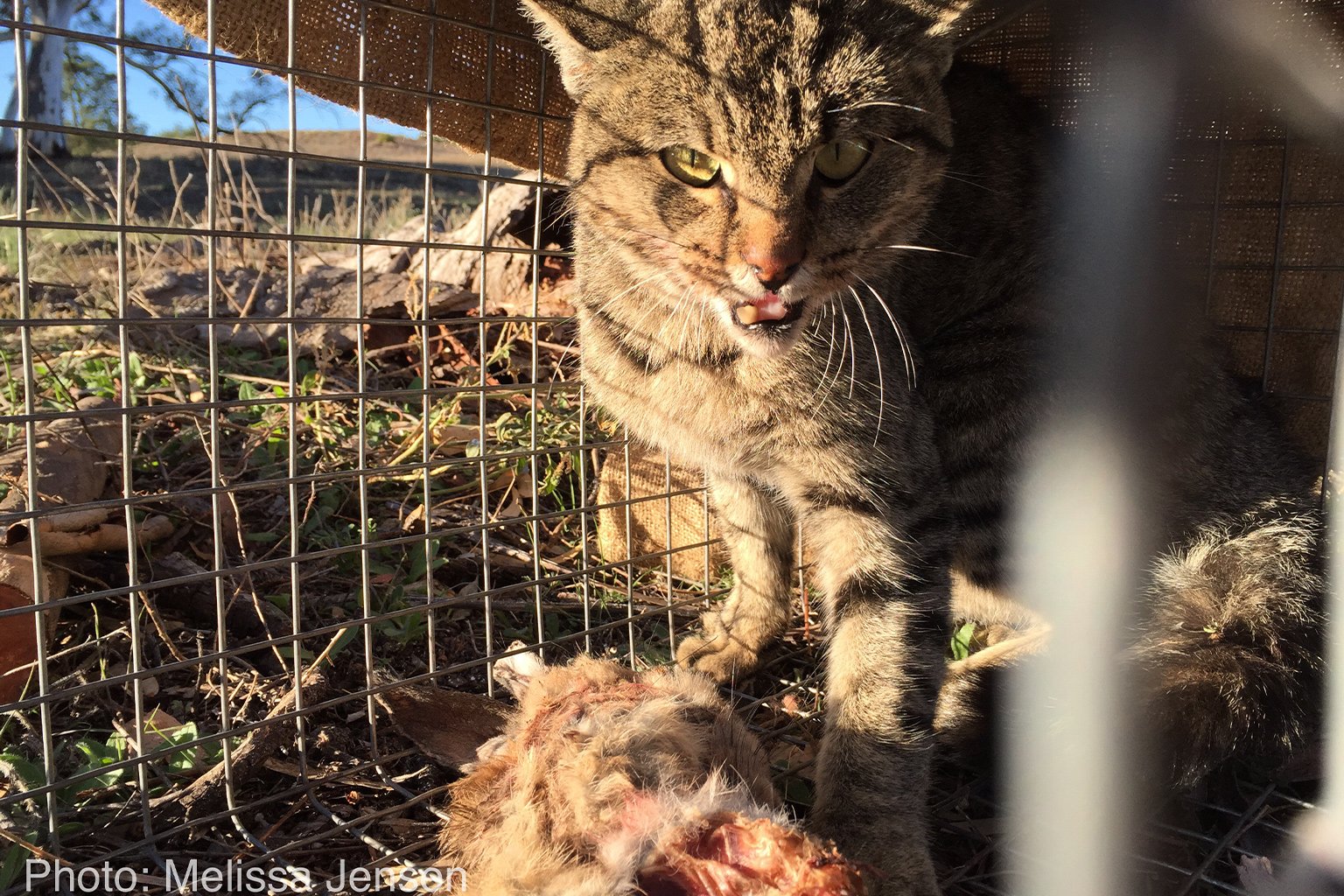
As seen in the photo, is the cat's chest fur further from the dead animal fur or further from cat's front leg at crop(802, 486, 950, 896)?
the dead animal fur

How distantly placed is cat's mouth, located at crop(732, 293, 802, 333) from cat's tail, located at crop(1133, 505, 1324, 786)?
0.92 m

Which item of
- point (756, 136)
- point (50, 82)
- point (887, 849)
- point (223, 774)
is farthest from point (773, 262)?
point (50, 82)

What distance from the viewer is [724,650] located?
2355 millimetres

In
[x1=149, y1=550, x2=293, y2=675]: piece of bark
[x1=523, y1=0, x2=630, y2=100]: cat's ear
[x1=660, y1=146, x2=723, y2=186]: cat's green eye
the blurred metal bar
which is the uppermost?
[x1=523, y1=0, x2=630, y2=100]: cat's ear

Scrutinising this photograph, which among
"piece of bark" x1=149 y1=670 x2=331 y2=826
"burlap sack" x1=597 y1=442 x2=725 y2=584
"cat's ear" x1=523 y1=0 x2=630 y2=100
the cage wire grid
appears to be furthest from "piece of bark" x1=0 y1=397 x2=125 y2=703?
"burlap sack" x1=597 y1=442 x2=725 y2=584

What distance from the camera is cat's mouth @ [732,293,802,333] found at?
168 centimetres

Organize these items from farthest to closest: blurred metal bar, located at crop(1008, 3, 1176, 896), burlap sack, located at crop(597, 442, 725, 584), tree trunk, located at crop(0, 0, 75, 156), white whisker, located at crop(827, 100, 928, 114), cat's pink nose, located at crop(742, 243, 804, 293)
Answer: tree trunk, located at crop(0, 0, 75, 156)
burlap sack, located at crop(597, 442, 725, 584)
white whisker, located at crop(827, 100, 928, 114)
cat's pink nose, located at crop(742, 243, 804, 293)
blurred metal bar, located at crop(1008, 3, 1176, 896)

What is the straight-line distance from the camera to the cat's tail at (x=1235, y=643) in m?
1.64

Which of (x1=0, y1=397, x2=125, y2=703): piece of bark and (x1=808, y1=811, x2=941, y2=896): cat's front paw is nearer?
(x1=808, y1=811, x2=941, y2=896): cat's front paw

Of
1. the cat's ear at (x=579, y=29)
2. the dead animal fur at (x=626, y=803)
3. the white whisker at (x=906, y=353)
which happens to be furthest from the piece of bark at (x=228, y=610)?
the white whisker at (x=906, y=353)

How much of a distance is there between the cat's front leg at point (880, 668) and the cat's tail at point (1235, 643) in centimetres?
41

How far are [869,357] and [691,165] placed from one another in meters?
0.53

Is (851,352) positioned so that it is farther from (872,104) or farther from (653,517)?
(653,517)

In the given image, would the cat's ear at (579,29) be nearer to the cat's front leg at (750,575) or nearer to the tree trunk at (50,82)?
the cat's front leg at (750,575)
